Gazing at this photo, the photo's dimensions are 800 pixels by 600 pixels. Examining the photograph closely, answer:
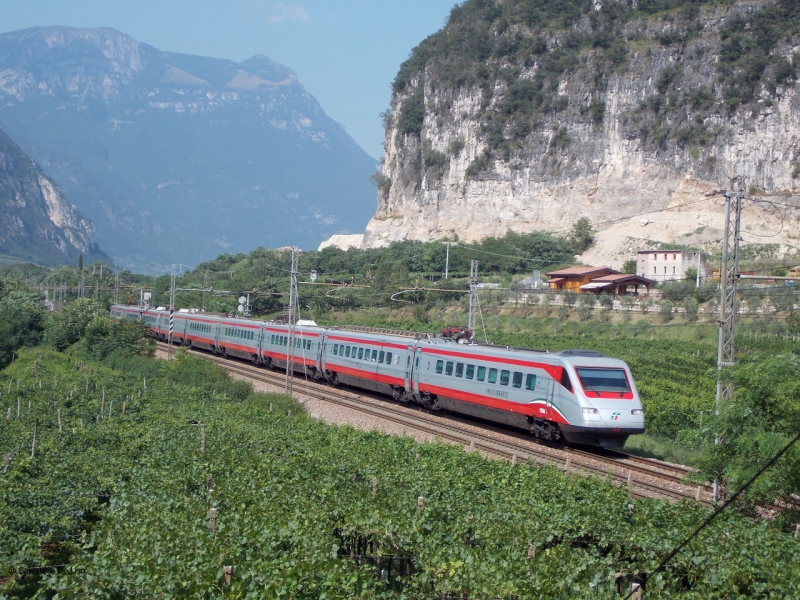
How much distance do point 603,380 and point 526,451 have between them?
8.70 feet

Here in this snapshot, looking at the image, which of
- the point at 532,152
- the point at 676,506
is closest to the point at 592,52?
the point at 532,152

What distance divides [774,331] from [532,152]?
6567 cm

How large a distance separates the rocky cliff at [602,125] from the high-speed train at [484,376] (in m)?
63.2

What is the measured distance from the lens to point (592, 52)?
114m

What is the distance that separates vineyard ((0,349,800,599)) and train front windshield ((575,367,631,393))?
4.67 metres

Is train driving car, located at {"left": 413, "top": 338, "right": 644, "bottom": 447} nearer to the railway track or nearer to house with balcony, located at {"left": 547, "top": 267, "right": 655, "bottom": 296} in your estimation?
the railway track

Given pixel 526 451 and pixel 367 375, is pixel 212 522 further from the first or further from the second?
pixel 367 375

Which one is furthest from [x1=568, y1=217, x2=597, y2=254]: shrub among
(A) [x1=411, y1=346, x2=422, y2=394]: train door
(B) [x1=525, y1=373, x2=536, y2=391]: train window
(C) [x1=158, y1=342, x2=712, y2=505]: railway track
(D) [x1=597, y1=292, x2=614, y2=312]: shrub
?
(B) [x1=525, y1=373, x2=536, y2=391]: train window

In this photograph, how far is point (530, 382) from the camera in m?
22.4

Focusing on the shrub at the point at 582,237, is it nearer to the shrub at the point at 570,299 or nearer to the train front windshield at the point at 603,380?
the shrub at the point at 570,299

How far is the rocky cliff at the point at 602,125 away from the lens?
321 feet

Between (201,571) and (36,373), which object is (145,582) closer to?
(201,571)

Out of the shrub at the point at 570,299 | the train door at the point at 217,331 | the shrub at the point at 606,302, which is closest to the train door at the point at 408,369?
the train door at the point at 217,331

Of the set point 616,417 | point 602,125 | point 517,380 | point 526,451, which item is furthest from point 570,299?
point 602,125
